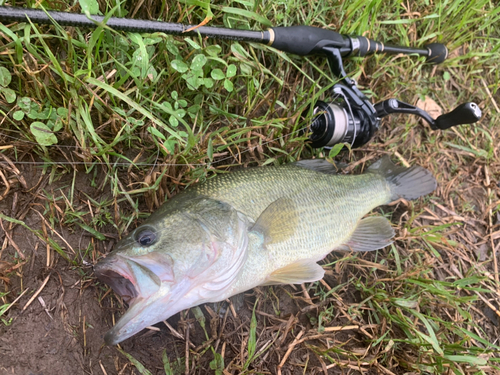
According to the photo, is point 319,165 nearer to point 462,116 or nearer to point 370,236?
point 370,236

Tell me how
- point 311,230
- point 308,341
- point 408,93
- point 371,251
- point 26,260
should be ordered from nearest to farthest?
point 26,260 < point 311,230 < point 308,341 < point 371,251 < point 408,93

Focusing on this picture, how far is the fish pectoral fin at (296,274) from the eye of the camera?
209 cm

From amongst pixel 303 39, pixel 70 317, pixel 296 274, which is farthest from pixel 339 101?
pixel 70 317

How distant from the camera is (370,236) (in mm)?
2576

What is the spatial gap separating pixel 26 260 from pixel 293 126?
2.17 m

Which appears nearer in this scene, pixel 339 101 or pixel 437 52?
pixel 339 101

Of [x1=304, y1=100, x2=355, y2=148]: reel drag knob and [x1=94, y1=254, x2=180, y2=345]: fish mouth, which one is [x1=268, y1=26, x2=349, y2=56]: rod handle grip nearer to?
[x1=304, y1=100, x2=355, y2=148]: reel drag knob

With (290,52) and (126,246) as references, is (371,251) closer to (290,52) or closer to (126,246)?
(290,52)

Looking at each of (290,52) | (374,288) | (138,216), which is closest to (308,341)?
(374,288)

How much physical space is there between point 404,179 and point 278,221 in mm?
1412

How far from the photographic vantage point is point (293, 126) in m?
2.59

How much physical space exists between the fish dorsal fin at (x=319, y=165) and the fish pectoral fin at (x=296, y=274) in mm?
767

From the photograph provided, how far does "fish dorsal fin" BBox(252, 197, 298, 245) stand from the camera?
78.8 inches

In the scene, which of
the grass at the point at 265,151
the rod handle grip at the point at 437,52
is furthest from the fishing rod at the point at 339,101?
the rod handle grip at the point at 437,52
